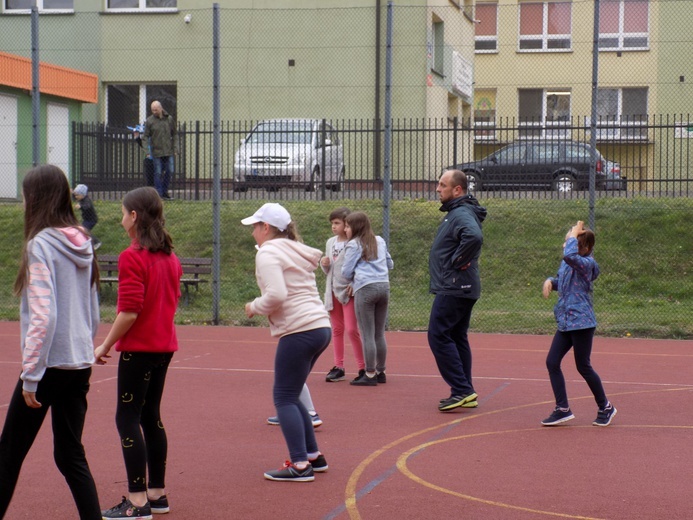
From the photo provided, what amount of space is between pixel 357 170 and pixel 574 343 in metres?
9.20

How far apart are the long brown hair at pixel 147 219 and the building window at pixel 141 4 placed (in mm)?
22706

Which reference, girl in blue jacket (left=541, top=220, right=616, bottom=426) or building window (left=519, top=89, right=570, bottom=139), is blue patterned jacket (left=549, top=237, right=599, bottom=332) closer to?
girl in blue jacket (left=541, top=220, right=616, bottom=426)

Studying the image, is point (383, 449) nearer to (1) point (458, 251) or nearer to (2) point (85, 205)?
(1) point (458, 251)

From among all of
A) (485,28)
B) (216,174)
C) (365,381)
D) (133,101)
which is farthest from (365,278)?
(485,28)

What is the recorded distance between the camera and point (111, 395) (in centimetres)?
917

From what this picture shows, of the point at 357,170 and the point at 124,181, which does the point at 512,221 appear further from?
the point at 124,181

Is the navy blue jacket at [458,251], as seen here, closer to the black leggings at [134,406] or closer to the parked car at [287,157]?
the black leggings at [134,406]

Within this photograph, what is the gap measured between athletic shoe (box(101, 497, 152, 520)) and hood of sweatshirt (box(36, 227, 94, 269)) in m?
1.36

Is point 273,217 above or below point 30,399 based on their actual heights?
above

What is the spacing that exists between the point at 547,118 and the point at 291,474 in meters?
11.0

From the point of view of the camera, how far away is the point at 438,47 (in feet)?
55.6

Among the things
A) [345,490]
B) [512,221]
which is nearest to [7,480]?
[345,490]

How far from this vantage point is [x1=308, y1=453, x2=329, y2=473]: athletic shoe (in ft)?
20.8

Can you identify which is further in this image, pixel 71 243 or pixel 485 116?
pixel 485 116
